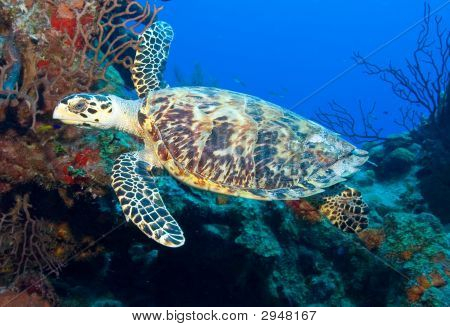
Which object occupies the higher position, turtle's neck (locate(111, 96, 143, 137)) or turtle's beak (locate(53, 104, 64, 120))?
turtle's neck (locate(111, 96, 143, 137))

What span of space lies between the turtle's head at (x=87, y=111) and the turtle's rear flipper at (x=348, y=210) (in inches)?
103

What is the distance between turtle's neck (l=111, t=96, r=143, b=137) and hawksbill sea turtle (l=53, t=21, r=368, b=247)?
0.01 meters

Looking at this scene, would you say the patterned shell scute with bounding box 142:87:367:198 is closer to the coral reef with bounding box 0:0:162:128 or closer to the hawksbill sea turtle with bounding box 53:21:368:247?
the hawksbill sea turtle with bounding box 53:21:368:247

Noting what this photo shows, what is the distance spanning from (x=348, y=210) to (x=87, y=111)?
9.71 feet

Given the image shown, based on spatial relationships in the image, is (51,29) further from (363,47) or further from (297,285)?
(363,47)

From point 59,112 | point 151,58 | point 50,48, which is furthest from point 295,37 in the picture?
point 59,112

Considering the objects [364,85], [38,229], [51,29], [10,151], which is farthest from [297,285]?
[364,85]

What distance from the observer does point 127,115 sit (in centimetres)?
347

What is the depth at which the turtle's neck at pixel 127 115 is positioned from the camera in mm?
3442

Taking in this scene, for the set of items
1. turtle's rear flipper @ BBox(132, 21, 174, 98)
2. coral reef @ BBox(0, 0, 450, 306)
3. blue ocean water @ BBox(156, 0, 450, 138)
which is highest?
blue ocean water @ BBox(156, 0, 450, 138)

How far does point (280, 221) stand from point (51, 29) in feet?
12.2

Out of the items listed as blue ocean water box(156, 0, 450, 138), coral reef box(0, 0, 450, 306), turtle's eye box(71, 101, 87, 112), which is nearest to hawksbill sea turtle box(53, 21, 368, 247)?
turtle's eye box(71, 101, 87, 112)

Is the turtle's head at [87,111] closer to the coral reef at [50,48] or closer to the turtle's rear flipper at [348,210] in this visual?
the coral reef at [50,48]

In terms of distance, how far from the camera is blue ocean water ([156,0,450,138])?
9437 centimetres
